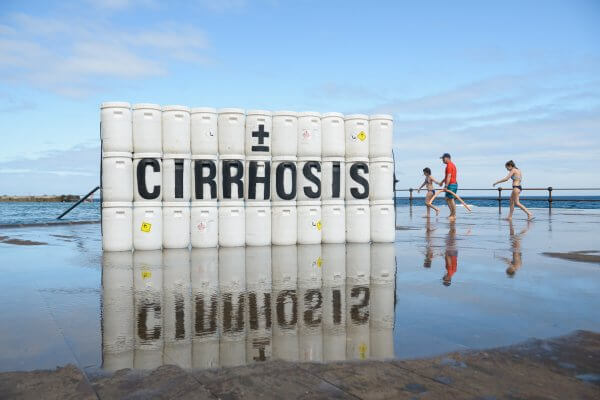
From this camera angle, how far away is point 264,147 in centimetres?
889

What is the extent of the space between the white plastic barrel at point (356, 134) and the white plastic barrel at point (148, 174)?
11.7 feet

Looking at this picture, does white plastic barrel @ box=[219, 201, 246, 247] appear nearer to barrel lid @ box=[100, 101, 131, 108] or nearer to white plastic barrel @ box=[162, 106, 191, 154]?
white plastic barrel @ box=[162, 106, 191, 154]

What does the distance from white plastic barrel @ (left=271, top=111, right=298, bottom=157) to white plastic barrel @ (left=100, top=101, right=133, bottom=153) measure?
2566mm

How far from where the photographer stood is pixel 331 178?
9344 millimetres

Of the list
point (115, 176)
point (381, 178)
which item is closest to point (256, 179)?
point (115, 176)

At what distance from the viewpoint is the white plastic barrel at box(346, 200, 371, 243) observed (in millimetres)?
9477

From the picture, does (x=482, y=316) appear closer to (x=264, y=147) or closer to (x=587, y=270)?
(x=587, y=270)

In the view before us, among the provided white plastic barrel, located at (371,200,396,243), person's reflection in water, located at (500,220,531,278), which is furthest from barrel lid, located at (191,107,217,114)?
person's reflection in water, located at (500,220,531,278)

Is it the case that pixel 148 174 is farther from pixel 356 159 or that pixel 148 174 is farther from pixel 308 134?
pixel 356 159

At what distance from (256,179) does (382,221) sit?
2661 millimetres

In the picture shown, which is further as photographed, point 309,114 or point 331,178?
point 331,178

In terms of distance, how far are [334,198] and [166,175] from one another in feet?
10.4

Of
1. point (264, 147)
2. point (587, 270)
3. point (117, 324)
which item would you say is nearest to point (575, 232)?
point (587, 270)

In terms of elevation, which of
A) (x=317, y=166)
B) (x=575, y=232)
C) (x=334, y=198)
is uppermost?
(x=317, y=166)
